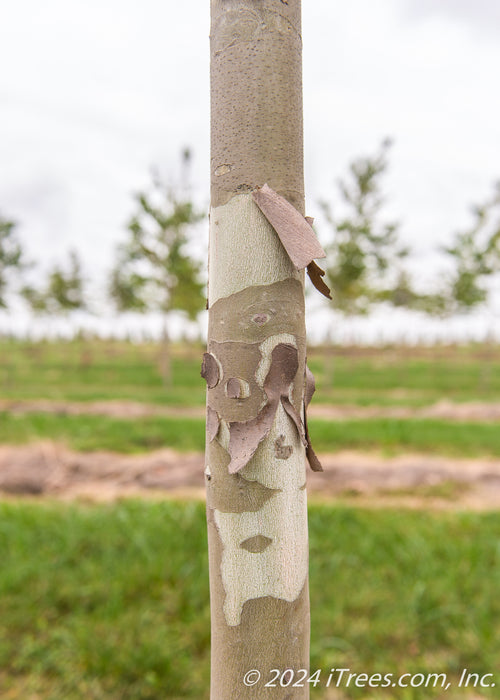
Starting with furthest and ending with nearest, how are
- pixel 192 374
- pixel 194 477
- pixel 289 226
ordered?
pixel 192 374, pixel 194 477, pixel 289 226

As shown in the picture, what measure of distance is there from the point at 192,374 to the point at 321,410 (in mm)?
8101

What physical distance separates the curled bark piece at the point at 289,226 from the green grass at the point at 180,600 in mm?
2644

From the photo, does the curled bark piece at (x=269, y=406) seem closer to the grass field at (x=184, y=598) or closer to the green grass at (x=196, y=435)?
the grass field at (x=184, y=598)

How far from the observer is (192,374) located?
59.7 feet

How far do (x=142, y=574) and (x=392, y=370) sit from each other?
17508 mm

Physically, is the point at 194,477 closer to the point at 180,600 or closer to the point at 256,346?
the point at 180,600

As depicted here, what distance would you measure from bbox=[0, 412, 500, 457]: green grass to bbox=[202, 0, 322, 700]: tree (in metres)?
6.20

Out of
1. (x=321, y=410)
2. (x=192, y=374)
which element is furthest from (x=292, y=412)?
(x=192, y=374)

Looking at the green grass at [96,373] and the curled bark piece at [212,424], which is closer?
the curled bark piece at [212,424]

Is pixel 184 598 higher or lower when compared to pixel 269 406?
lower

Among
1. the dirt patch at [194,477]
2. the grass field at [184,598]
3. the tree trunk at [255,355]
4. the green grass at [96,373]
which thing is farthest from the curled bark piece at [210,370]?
the green grass at [96,373]

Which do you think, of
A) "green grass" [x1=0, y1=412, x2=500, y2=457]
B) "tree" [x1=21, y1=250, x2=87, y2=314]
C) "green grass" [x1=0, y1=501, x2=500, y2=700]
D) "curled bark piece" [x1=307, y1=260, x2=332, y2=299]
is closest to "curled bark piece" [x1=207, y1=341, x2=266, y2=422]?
"curled bark piece" [x1=307, y1=260, x2=332, y2=299]

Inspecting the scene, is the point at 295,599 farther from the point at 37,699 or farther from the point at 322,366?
the point at 322,366

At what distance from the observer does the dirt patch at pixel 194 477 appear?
5.35 m
